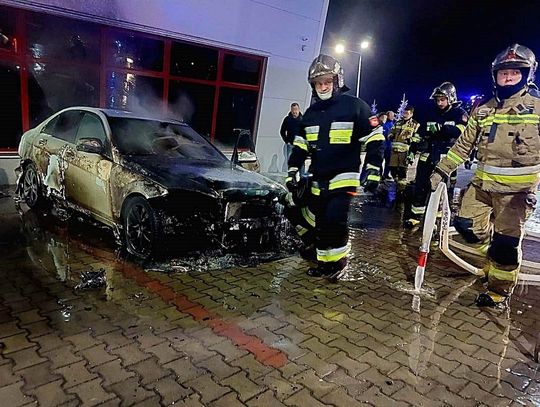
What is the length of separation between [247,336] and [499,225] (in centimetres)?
258

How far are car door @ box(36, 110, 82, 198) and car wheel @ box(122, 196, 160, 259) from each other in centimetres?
141

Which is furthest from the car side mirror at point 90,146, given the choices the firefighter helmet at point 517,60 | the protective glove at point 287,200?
the firefighter helmet at point 517,60

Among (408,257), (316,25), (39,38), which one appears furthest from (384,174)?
(39,38)

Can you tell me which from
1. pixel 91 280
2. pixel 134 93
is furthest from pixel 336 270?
pixel 134 93

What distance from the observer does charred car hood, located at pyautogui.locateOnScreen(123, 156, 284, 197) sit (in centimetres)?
454

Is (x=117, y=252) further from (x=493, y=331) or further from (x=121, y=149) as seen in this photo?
(x=493, y=331)

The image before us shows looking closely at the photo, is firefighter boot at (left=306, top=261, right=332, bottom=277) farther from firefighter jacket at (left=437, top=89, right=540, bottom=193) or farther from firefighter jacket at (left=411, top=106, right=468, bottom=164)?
firefighter jacket at (left=411, top=106, right=468, bottom=164)

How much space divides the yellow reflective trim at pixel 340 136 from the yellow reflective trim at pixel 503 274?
1.86m

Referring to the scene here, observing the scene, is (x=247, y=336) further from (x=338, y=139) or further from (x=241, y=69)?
(x=241, y=69)

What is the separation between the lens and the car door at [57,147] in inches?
220

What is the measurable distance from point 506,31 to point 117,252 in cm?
3429

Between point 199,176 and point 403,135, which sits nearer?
point 199,176

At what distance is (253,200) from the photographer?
4.79m

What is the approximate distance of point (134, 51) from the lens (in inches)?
365
